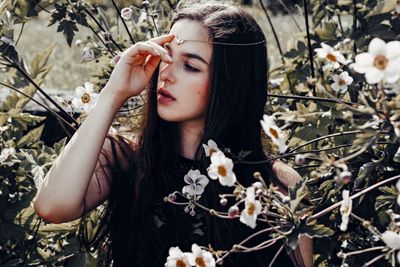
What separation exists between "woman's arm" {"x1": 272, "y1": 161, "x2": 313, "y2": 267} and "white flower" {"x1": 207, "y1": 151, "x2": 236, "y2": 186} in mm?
626

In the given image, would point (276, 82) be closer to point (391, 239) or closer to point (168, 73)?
point (168, 73)

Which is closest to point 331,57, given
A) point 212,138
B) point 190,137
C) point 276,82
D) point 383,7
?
point 212,138

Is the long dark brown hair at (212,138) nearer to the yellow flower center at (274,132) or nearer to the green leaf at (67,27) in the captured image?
the green leaf at (67,27)

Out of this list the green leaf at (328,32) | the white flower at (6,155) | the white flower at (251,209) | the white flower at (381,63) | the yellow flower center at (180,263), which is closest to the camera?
the white flower at (381,63)

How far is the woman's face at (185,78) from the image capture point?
2240 mm

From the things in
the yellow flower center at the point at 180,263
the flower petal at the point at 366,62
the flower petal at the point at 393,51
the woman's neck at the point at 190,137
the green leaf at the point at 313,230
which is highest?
the flower petal at the point at 393,51

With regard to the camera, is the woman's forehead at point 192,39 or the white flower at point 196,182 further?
the woman's forehead at point 192,39

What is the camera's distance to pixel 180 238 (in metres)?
2.36

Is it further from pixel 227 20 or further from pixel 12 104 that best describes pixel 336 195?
pixel 12 104

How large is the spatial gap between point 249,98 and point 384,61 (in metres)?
0.88

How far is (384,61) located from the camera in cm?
154

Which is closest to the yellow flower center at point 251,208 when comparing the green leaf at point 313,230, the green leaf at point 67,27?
the green leaf at point 313,230

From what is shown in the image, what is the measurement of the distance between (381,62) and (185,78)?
0.78 m

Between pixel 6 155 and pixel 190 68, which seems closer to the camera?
pixel 190 68
